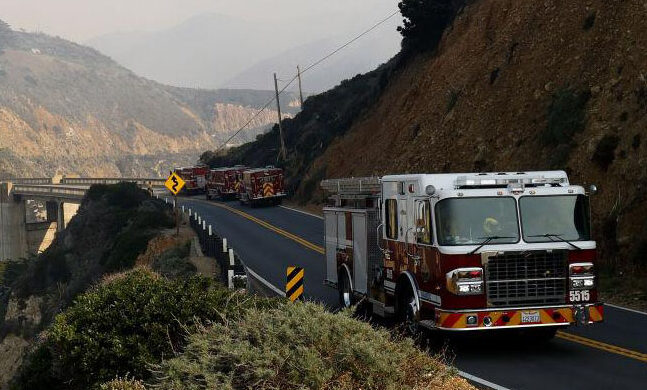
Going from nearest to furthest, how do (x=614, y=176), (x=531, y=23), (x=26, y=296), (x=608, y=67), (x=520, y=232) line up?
(x=520, y=232) < (x=614, y=176) < (x=608, y=67) < (x=531, y=23) < (x=26, y=296)

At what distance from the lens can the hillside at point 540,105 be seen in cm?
2648

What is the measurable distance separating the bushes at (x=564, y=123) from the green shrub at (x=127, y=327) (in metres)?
21.1

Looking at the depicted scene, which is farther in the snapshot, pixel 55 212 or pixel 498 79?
pixel 55 212

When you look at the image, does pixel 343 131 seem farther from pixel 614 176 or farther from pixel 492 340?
pixel 492 340

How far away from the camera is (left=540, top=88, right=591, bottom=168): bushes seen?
3084 cm

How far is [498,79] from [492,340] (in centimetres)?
2820

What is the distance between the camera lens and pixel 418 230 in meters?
14.7

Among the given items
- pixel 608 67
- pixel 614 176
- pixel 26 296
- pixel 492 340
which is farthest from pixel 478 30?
pixel 26 296

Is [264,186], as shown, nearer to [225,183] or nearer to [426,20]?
[225,183]

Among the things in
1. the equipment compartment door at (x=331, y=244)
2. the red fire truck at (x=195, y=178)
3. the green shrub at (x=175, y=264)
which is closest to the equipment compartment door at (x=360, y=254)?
the equipment compartment door at (x=331, y=244)

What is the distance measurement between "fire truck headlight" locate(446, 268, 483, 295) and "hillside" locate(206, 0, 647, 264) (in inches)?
441

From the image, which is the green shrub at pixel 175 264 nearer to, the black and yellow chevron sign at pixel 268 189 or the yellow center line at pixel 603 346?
the yellow center line at pixel 603 346

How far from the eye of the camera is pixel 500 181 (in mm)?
14328

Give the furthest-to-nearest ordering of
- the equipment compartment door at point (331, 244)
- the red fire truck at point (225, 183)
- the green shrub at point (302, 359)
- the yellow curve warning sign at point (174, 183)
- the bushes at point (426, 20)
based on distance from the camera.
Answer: the red fire truck at point (225, 183)
the bushes at point (426, 20)
the yellow curve warning sign at point (174, 183)
the equipment compartment door at point (331, 244)
the green shrub at point (302, 359)
